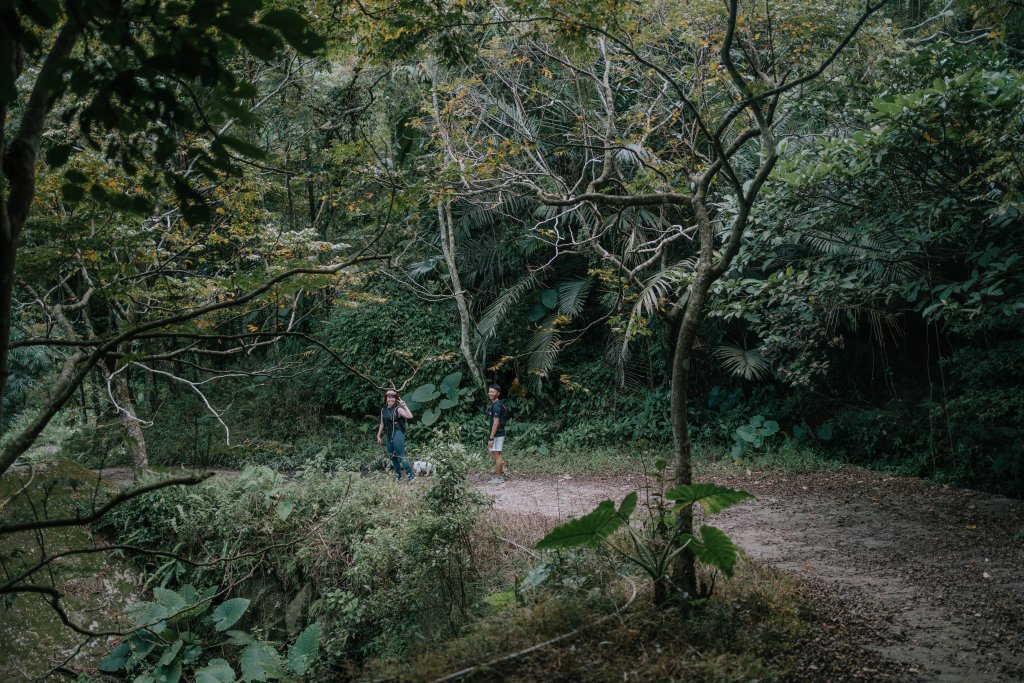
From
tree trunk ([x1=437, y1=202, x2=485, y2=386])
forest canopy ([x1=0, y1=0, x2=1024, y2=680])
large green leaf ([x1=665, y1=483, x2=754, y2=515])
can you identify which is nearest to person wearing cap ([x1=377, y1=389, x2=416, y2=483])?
forest canopy ([x1=0, y1=0, x2=1024, y2=680])

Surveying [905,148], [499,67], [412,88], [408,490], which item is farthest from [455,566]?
[412,88]

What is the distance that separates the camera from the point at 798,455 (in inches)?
427

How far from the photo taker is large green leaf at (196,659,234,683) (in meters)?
6.69

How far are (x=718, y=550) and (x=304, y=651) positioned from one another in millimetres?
4252

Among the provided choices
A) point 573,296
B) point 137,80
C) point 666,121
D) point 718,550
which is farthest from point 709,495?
point 573,296

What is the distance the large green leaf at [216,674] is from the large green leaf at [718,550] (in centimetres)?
511

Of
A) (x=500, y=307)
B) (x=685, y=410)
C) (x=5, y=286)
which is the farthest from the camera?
(x=500, y=307)

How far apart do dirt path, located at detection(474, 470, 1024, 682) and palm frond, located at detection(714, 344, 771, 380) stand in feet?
6.13

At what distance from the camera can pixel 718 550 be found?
14.0ft

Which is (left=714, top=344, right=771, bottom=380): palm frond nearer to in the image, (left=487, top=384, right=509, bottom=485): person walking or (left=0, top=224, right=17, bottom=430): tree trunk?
(left=487, top=384, right=509, bottom=485): person walking

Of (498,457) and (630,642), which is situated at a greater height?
(498,457)

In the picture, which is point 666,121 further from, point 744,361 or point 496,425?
point 496,425

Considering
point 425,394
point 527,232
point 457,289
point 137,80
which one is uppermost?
point 527,232

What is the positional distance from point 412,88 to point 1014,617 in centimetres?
1200
